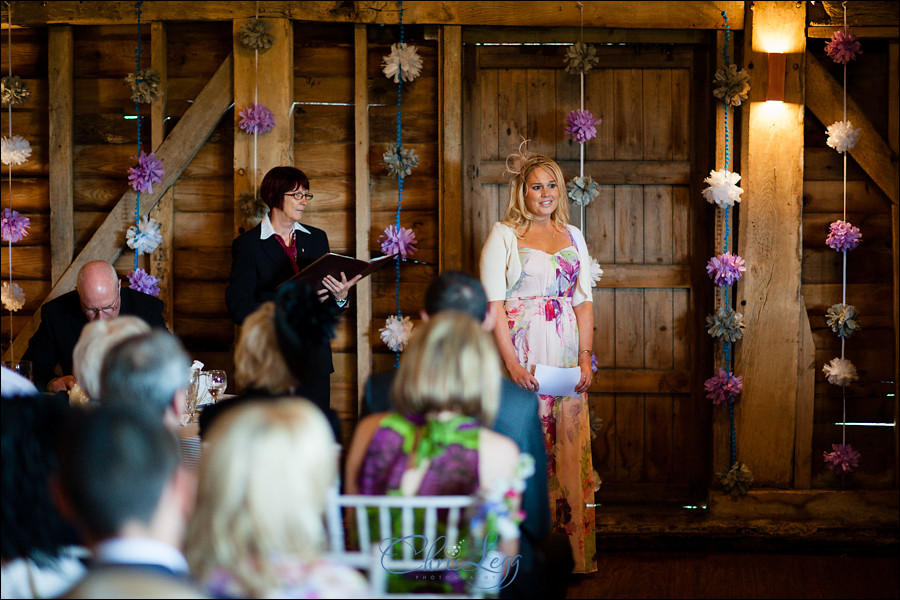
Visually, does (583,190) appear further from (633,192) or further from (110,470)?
(110,470)

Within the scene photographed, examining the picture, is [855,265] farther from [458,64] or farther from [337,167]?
[337,167]

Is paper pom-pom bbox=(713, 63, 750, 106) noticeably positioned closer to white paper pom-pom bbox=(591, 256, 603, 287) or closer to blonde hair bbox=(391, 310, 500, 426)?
white paper pom-pom bbox=(591, 256, 603, 287)

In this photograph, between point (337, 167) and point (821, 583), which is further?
point (337, 167)

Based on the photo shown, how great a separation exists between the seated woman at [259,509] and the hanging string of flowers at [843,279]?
10.9ft

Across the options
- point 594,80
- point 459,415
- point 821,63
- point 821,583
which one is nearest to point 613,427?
point 821,583

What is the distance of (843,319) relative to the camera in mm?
3947

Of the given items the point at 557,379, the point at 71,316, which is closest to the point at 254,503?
the point at 557,379

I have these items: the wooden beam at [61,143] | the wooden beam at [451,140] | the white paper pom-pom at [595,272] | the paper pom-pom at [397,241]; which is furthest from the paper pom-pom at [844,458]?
the wooden beam at [61,143]

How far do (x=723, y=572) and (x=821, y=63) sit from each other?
2334mm

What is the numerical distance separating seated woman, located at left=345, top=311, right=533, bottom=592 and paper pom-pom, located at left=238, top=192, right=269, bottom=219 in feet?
7.69

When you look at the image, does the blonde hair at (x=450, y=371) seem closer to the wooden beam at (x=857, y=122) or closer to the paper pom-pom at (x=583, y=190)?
the paper pom-pom at (x=583, y=190)

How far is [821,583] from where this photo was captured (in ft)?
11.1

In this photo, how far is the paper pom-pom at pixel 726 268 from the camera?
153 inches

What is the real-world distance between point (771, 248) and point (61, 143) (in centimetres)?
335
